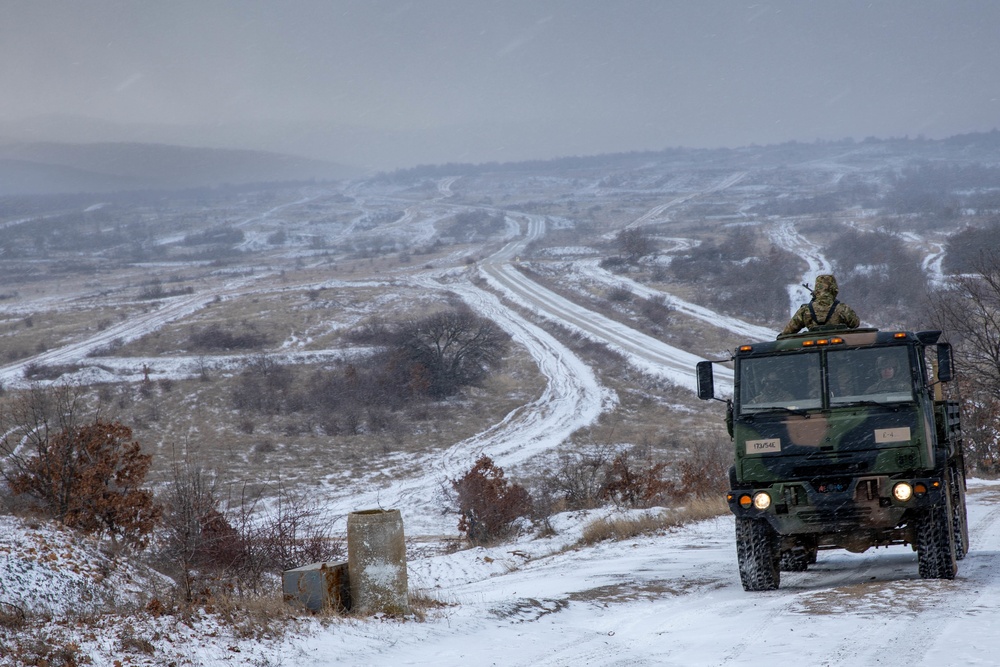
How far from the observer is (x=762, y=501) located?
923cm

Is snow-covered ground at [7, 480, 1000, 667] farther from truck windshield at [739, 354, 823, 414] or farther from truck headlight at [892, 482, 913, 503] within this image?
truck windshield at [739, 354, 823, 414]

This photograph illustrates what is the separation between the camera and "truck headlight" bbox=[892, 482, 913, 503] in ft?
29.1

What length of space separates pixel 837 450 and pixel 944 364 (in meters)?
1.39

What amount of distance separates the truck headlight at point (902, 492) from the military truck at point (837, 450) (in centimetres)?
1

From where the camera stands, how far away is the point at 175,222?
497 feet

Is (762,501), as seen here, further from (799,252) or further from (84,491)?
(799,252)

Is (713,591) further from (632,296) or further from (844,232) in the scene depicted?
(844,232)

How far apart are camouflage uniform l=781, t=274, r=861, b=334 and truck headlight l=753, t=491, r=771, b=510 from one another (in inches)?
89.4

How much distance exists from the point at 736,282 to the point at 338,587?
61910 millimetres

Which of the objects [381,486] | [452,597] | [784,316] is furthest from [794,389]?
[784,316]

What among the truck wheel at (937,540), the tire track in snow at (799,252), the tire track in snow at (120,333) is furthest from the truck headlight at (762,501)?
the tire track in snow at (799,252)

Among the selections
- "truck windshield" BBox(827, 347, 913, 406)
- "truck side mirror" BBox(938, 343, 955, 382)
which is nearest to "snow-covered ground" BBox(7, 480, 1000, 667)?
"truck windshield" BBox(827, 347, 913, 406)

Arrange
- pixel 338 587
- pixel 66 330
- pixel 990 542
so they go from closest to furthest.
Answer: pixel 338 587 → pixel 990 542 → pixel 66 330

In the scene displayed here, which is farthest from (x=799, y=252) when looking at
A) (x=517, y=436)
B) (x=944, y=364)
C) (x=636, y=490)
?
(x=944, y=364)
